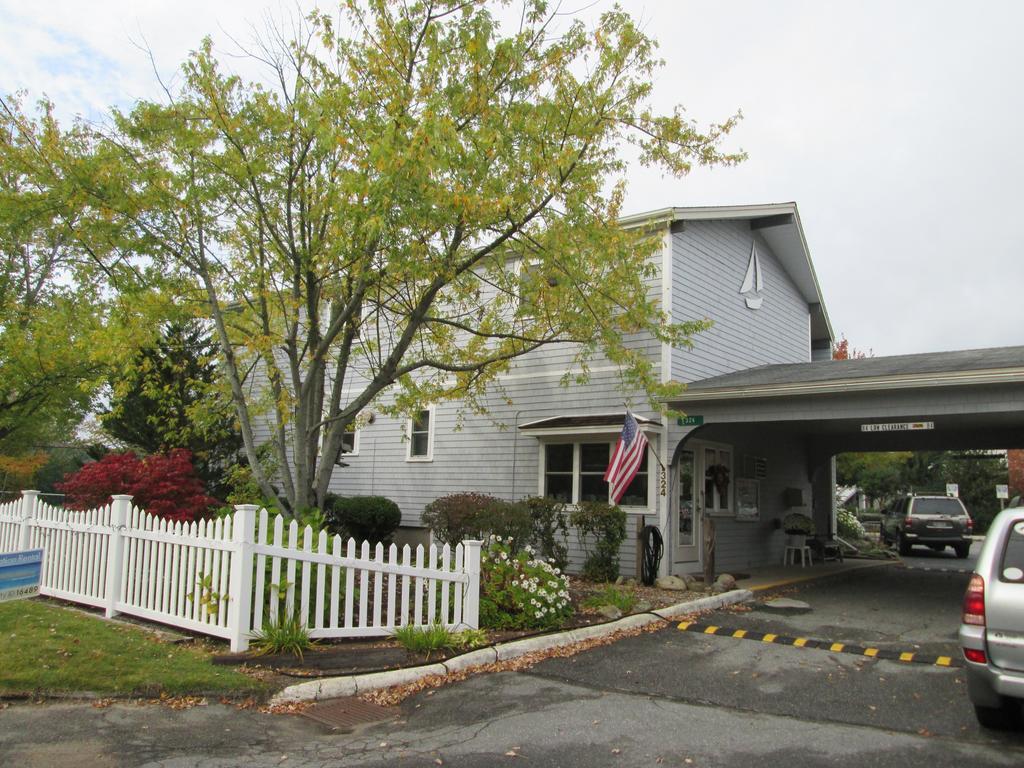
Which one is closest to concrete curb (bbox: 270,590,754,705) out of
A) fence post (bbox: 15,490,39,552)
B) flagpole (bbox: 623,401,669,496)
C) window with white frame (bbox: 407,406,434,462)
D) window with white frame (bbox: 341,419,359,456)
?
flagpole (bbox: 623,401,669,496)

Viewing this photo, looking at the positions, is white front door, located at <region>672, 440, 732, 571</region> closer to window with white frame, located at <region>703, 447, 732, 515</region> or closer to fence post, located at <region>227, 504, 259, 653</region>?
window with white frame, located at <region>703, 447, 732, 515</region>

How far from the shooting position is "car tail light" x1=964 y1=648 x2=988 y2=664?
5109 mm

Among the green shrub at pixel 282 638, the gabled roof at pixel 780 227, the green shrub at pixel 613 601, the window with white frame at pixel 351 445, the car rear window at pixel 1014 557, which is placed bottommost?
the green shrub at pixel 613 601

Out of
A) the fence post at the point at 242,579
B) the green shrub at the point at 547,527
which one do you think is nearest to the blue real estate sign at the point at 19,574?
the fence post at the point at 242,579

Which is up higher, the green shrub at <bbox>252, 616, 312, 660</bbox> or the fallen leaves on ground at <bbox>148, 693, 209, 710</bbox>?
the green shrub at <bbox>252, 616, 312, 660</bbox>

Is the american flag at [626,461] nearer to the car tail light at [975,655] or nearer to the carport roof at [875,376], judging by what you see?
the carport roof at [875,376]

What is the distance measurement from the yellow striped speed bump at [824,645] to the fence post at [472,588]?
109 inches

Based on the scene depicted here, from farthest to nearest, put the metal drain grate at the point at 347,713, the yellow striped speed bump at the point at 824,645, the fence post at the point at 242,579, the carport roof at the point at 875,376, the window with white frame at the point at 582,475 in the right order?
the window with white frame at the point at 582,475, the carport roof at the point at 875,376, the yellow striped speed bump at the point at 824,645, the fence post at the point at 242,579, the metal drain grate at the point at 347,713

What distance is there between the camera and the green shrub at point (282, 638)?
693 cm

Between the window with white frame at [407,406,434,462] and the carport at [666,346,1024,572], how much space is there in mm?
5568

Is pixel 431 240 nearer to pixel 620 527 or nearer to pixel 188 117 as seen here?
pixel 188 117

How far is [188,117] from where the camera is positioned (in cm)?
1015

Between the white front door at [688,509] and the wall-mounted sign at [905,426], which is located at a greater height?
the wall-mounted sign at [905,426]

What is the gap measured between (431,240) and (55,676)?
6.05 meters
